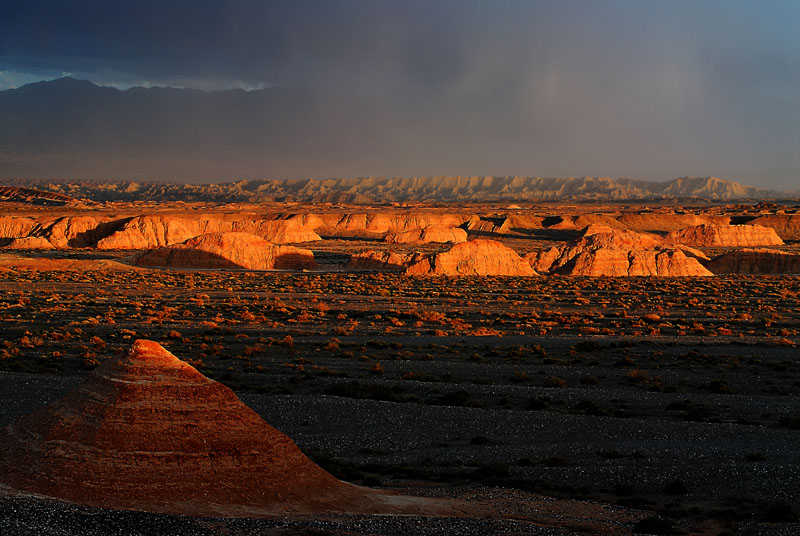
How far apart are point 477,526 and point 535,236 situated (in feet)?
411

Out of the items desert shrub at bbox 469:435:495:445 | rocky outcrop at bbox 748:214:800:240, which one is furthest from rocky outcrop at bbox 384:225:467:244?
desert shrub at bbox 469:435:495:445

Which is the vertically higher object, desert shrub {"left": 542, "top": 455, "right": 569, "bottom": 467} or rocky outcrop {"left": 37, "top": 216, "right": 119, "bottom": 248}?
rocky outcrop {"left": 37, "top": 216, "right": 119, "bottom": 248}

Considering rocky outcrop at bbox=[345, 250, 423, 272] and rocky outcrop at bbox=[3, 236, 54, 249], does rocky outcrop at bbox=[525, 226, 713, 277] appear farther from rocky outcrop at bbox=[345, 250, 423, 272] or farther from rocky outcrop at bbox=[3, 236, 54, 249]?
rocky outcrop at bbox=[3, 236, 54, 249]

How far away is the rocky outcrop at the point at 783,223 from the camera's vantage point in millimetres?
129375

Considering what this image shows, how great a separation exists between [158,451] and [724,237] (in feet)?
357

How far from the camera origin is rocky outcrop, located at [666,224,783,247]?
4193 inches

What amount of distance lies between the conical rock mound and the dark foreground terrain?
80cm

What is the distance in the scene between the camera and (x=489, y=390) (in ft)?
72.6

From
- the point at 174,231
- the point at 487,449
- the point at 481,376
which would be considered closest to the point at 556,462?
the point at 487,449

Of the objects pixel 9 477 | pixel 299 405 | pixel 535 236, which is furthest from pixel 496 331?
pixel 535 236

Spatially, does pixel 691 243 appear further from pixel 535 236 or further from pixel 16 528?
pixel 16 528

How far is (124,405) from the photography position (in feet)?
34.0

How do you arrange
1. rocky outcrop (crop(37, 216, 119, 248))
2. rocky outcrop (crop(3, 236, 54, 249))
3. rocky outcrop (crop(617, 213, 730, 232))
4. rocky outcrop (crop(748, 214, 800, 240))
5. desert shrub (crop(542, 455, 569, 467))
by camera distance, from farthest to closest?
rocky outcrop (crop(617, 213, 730, 232)), rocky outcrop (crop(748, 214, 800, 240)), rocky outcrop (crop(37, 216, 119, 248)), rocky outcrop (crop(3, 236, 54, 249)), desert shrub (crop(542, 455, 569, 467))

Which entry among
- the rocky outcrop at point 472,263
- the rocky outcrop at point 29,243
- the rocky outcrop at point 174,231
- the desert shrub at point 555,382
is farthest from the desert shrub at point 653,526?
the rocky outcrop at point 29,243
